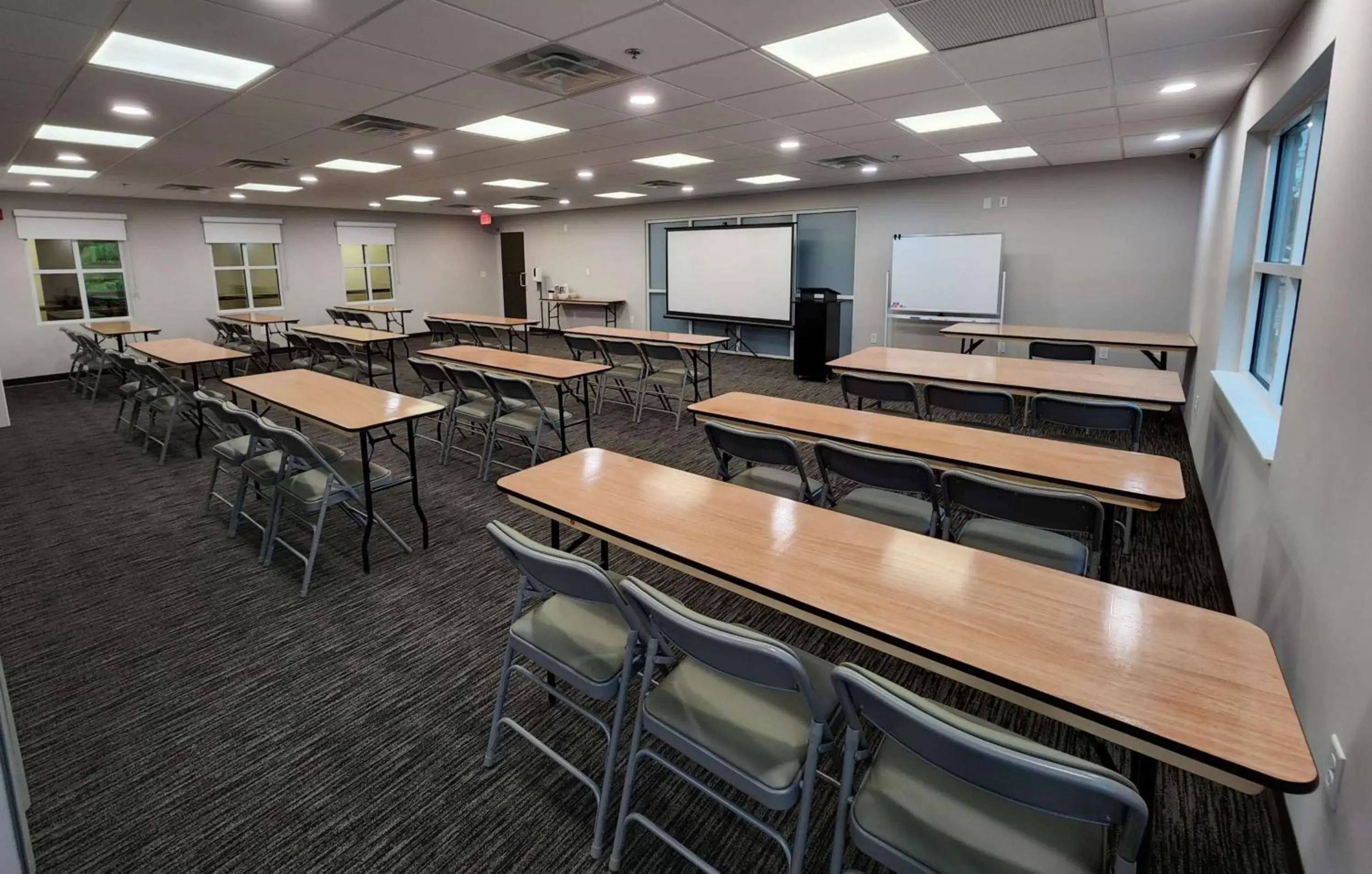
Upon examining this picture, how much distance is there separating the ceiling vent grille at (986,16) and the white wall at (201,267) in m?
11.3

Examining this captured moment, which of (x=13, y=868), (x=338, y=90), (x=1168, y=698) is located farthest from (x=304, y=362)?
(x=1168, y=698)

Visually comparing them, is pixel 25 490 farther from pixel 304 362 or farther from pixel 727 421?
pixel 727 421

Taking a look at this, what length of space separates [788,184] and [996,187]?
104 inches

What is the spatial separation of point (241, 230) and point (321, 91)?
8380mm

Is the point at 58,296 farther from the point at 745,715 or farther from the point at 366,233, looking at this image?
the point at 745,715

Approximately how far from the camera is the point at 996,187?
25.5 ft

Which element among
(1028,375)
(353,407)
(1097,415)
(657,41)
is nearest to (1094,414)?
(1097,415)

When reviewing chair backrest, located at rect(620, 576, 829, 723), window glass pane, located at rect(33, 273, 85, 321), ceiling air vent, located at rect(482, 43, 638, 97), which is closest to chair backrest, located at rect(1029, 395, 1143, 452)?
chair backrest, located at rect(620, 576, 829, 723)

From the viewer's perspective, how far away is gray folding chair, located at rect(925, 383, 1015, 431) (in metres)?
3.70

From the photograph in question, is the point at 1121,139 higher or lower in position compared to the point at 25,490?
higher

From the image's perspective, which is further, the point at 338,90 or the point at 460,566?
the point at 338,90

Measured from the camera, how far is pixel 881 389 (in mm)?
4113

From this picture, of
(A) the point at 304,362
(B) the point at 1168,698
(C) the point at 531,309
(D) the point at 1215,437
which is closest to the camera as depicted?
(B) the point at 1168,698

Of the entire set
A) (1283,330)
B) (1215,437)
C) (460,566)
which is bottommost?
(460,566)
